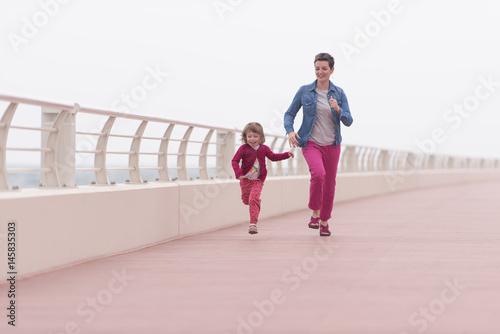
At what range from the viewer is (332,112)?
9.38 m

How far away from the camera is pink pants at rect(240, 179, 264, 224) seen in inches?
389

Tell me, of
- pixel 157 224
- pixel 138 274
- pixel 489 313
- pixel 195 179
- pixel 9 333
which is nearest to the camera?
pixel 9 333

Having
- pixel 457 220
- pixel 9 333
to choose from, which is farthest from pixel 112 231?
pixel 457 220

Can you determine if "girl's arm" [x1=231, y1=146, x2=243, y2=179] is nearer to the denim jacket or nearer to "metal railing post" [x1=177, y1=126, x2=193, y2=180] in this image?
the denim jacket

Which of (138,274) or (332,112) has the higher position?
(332,112)

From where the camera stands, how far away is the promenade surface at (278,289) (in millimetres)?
4453

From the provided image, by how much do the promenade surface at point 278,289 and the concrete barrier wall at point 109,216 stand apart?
0.59 ft

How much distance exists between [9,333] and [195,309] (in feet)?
3.51

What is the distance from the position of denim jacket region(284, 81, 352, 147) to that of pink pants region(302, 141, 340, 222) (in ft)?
0.36

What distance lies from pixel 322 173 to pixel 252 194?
0.91 metres

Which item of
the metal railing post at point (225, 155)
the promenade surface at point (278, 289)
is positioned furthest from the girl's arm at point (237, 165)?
the metal railing post at point (225, 155)

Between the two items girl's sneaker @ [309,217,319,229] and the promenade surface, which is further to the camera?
girl's sneaker @ [309,217,319,229]

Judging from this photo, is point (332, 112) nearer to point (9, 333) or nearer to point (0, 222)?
point (0, 222)

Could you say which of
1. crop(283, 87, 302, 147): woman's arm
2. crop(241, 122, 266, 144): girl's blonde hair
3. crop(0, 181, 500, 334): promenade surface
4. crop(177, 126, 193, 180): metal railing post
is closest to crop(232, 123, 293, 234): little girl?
crop(241, 122, 266, 144): girl's blonde hair
